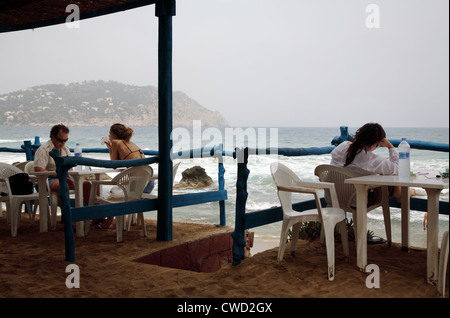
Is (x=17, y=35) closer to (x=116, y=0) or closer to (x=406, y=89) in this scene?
(x=406, y=89)

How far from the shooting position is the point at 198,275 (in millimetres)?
3664

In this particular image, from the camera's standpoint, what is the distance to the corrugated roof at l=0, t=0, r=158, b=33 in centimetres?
508

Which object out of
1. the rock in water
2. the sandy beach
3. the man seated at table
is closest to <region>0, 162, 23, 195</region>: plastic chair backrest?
the man seated at table

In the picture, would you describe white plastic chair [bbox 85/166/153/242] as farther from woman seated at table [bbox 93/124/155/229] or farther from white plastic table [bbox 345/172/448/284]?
white plastic table [bbox 345/172/448/284]

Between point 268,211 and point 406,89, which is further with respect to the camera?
point 406,89

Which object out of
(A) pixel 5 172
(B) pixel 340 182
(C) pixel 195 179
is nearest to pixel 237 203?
(B) pixel 340 182

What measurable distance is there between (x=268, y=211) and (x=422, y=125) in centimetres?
3978

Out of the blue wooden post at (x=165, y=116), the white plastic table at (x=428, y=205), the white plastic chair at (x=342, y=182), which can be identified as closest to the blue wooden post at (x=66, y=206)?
the blue wooden post at (x=165, y=116)

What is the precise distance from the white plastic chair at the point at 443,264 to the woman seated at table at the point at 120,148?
11.1 ft

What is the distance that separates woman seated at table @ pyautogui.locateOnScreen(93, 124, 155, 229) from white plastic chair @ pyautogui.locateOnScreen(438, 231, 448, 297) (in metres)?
3.37

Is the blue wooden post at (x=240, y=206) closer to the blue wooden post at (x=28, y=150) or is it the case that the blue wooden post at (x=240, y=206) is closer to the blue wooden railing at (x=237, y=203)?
the blue wooden railing at (x=237, y=203)

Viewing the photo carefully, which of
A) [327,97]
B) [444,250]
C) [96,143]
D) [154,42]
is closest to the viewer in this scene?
[444,250]

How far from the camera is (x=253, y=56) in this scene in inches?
1831
